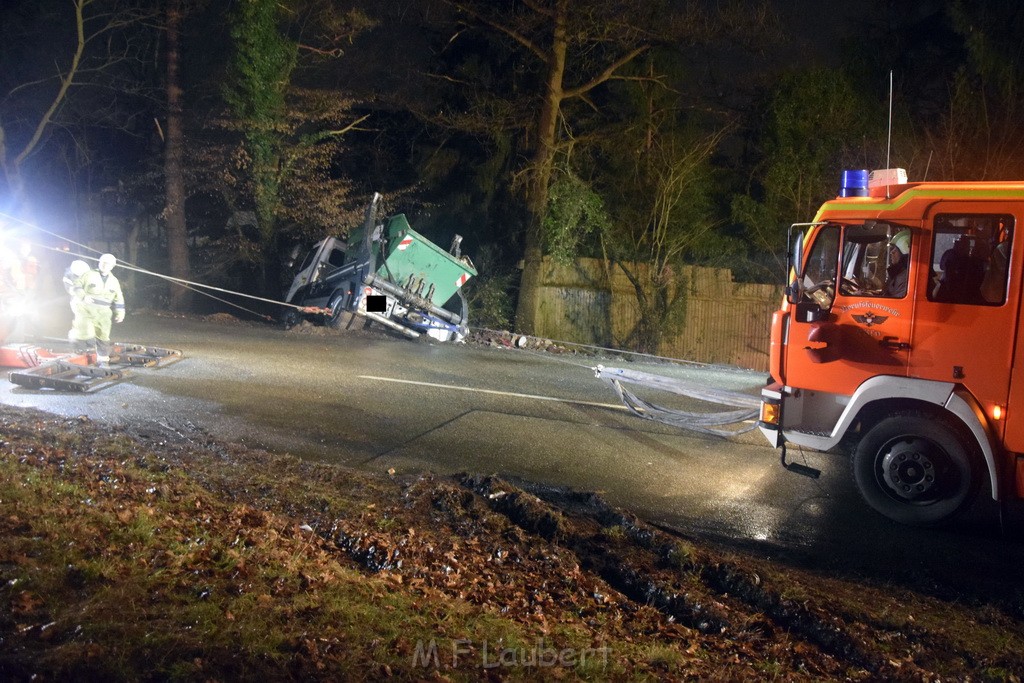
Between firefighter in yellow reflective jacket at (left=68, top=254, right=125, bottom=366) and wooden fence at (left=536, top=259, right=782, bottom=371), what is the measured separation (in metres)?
11.4

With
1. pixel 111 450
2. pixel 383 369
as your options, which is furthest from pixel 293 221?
pixel 111 450

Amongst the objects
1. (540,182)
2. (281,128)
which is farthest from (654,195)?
(281,128)

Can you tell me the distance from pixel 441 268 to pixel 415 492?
10146 mm

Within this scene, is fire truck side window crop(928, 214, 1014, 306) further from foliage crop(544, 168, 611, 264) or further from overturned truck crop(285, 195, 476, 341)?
foliage crop(544, 168, 611, 264)

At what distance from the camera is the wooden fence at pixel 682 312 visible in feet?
66.3

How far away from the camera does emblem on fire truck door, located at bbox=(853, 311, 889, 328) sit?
257 inches

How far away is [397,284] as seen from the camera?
15.9 m

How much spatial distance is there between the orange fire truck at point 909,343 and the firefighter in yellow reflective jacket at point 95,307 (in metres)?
8.35

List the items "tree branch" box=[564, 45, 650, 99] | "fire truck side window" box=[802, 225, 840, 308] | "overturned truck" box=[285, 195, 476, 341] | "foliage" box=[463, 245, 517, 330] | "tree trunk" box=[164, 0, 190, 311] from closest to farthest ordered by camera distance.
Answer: "fire truck side window" box=[802, 225, 840, 308]
"overturned truck" box=[285, 195, 476, 341]
"tree branch" box=[564, 45, 650, 99]
"foliage" box=[463, 245, 517, 330]
"tree trunk" box=[164, 0, 190, 311]

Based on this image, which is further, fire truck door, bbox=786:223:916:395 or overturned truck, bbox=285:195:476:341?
overturned truck, bbox=285:195:476:341

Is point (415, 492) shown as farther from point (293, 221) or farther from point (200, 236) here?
point (200, 236)

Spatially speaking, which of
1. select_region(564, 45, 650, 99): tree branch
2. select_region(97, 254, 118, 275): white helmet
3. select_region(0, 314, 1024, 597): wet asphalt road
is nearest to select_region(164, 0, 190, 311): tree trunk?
select_region(0, 314, 1024, 597): wet asphalt road

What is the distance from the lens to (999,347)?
6043 mm

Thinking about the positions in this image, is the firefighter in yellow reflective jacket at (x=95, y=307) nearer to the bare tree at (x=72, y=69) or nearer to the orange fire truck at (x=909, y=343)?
the orange fire truck at (x=909, y=343)
